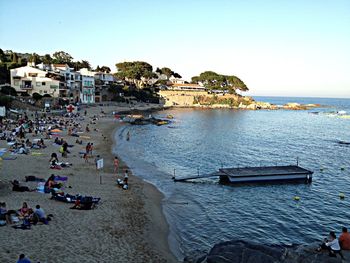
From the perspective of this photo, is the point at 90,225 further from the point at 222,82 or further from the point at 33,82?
the point at 222,82

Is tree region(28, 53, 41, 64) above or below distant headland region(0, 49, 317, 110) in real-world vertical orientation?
above

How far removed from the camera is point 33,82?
241 feet

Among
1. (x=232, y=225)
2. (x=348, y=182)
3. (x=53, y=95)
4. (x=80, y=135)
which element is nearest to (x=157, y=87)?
(x=53, y=95)

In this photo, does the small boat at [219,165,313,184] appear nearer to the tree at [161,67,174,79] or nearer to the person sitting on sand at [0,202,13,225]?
the person sitting on sand at [0,202,13,225]

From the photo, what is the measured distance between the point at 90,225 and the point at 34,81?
6586 centimetres

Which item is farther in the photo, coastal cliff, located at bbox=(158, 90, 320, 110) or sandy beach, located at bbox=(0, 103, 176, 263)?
coastal cliff, located at bbox=(158, 90, 320, 110)

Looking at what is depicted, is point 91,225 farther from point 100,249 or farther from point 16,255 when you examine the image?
point 16,255

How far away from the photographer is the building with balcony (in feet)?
238

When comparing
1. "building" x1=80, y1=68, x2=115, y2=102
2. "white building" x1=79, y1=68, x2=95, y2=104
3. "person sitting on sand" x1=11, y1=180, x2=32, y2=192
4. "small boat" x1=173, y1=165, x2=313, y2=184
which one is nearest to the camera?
"person sitting on sand" x1=11, y1=180, x2=32, y2=192

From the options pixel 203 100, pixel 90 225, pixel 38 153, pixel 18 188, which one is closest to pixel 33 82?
pixel 38 153

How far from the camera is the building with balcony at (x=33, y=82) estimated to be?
238 feet

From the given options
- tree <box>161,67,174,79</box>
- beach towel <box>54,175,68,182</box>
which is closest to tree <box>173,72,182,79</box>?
tree <box>161,67,174,79</box>

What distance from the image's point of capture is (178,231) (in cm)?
1783

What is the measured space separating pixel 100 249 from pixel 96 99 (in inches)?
3880
